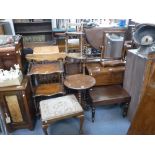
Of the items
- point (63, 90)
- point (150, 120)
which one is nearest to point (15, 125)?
point (63, 90)

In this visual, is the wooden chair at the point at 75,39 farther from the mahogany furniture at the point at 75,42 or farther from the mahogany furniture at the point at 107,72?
the mahogany furniture at the point at 107,72

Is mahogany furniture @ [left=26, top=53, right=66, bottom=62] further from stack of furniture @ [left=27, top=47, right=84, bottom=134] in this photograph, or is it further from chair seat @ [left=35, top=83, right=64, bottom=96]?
chair seat @ [left=35, top=83, right=64, bottom=96]

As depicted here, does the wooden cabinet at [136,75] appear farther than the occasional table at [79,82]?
No

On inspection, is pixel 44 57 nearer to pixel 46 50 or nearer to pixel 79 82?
pixel 46 50

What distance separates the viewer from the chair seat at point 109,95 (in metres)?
2.12

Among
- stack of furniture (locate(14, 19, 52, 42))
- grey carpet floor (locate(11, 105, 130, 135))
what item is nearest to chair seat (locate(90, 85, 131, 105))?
grey carpet floor (locate(11, 105, 130, 135))

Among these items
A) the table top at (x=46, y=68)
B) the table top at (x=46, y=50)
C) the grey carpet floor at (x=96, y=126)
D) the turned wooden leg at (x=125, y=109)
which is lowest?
the grey carpet floor at (x=96, y=126)

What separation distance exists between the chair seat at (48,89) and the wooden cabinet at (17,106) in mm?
142

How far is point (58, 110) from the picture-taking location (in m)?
1.80

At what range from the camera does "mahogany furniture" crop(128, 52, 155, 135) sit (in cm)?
156

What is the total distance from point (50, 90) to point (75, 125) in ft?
2.11

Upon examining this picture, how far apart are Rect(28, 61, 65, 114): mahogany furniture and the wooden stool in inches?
8.6

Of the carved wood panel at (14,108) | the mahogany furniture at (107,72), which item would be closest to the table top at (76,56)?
the mahogany furniture at (107,72)

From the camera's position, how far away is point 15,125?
208 cm
